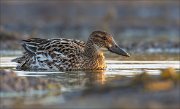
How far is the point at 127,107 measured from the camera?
8.64 m

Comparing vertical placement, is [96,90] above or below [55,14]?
below

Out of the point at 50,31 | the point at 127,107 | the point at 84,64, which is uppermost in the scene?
the point at 50,31

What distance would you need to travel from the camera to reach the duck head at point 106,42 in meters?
16.3

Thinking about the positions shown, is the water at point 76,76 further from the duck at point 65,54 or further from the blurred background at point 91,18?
the blurred background at point 91,18

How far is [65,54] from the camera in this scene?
16.0 m

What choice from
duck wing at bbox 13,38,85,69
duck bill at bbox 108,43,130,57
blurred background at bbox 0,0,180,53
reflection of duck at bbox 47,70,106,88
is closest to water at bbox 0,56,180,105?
reflection of duck at bbox 47,70,106,88

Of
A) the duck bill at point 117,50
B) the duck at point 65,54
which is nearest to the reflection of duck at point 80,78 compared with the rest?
the duck at point 65,54

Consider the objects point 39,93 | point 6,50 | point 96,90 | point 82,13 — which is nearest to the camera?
point 96,90

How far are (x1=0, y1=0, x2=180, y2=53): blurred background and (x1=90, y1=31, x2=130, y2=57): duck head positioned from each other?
1152 centimetres

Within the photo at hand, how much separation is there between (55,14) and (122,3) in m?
3.23

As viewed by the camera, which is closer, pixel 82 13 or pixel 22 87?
pixel 22 87

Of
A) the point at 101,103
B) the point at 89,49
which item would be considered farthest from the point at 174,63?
the point at 101,103

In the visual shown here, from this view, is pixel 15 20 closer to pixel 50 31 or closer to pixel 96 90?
pixel 50 31

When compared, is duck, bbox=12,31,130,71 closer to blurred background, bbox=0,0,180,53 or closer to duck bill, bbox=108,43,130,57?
duck bill, bbox=108,43,130,57
